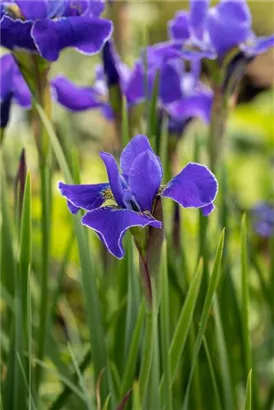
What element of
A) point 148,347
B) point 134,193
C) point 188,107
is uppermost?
point 188,107

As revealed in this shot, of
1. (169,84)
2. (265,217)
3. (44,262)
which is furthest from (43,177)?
(265,217)

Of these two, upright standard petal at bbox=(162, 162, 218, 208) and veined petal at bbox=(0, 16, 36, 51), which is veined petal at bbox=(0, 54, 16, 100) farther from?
upright standard petal at bbox=(162, 162, 218, 208)

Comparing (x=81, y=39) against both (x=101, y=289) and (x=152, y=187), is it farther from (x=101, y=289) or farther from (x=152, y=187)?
(x=101, y=289)

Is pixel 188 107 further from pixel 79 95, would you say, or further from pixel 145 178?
pixel 145 178

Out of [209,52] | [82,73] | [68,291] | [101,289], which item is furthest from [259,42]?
[82,73]

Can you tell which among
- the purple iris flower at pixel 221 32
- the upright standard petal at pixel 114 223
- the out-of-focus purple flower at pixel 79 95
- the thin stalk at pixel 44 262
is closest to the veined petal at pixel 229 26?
the purple iris flower at pixel 221 32
